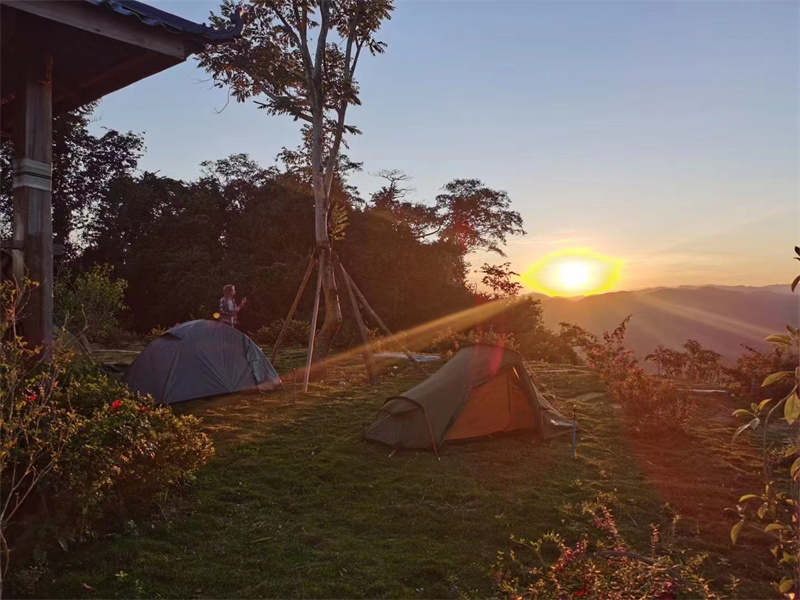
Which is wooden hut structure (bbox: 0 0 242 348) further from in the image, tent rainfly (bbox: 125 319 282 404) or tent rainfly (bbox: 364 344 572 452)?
tent rainfly (bbox: 125 319 282 404)

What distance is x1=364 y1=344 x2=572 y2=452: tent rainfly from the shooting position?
816cm

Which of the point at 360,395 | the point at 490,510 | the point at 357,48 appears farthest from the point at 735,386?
the point at 357,48

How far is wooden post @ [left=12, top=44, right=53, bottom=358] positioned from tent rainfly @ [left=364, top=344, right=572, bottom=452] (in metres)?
4.58

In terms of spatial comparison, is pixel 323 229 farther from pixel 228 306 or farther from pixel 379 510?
pixel 379 510

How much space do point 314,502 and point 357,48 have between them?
35.9 feet

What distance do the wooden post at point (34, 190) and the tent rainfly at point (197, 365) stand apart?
4.87 meters

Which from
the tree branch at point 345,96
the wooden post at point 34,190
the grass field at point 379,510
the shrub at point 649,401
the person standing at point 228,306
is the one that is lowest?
the grass field at point 379,510

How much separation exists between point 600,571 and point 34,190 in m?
5.96

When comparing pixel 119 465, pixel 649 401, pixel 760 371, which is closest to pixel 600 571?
pixel 119 465

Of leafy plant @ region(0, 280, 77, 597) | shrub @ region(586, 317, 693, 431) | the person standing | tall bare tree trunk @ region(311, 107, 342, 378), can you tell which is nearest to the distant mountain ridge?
tall bare tree trunk @ region(311, 107, 342, 378)

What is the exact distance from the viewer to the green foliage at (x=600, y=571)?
333 cm

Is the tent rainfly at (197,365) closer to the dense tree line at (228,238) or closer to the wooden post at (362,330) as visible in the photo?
the wooden post at (362,330)

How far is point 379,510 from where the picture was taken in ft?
19.8

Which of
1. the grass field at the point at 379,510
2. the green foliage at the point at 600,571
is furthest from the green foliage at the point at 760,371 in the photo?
the green foliage at the point at 600,571
